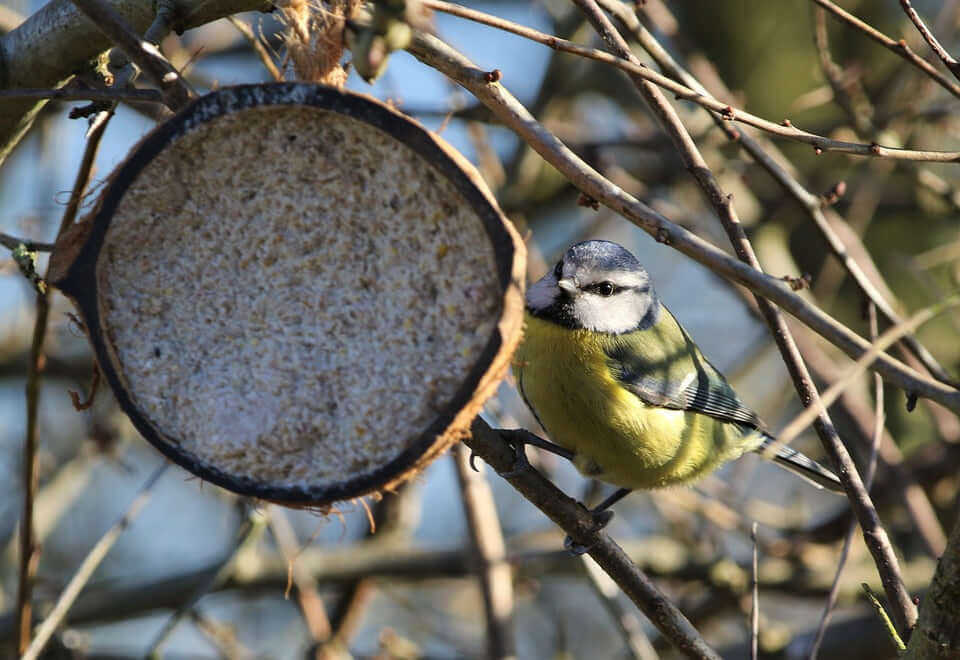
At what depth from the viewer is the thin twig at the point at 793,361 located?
2.07 m

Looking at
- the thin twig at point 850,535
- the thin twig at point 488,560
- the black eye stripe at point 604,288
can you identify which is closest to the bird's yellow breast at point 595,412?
the black eye stripe at point 604,288

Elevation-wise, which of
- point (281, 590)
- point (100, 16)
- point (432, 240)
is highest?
point (100, 16)

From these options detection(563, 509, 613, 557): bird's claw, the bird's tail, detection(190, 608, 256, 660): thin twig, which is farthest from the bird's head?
detection(190, 608, 256, 660): thin twig

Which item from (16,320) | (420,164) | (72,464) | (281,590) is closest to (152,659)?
(281,590)

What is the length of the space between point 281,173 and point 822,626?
136cm

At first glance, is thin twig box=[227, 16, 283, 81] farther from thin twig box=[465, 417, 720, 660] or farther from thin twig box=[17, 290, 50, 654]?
thin twig box=[465, 417, 720, 660]

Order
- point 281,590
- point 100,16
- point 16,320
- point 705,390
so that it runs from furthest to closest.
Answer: point 16,320 < point 281,590 < point 705,390 < point 100,16

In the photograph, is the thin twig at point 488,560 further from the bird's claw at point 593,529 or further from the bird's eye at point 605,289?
the bird's eye at point 605,289

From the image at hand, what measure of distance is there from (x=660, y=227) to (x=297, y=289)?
73cm

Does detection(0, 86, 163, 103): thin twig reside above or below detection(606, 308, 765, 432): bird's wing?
above

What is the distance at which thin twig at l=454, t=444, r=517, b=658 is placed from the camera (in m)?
3.23

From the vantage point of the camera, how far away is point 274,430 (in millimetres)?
1884

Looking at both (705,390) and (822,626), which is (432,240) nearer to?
(822,626)

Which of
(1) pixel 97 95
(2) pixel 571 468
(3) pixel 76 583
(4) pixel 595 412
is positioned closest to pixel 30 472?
(3) pixel 76 583
